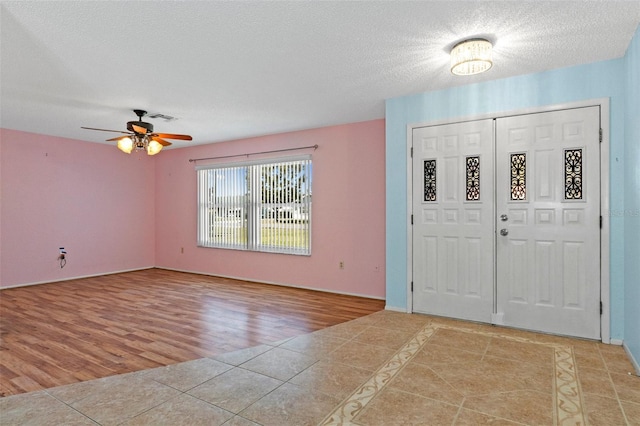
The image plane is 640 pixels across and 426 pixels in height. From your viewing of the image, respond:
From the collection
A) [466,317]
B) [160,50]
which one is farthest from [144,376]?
[466,317]

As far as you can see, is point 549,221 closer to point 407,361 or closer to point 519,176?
point 519,176

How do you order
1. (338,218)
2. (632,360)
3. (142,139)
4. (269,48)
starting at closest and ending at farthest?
1. (632,360)
2. (269,48)
3. (142,139)
4. (338,218)

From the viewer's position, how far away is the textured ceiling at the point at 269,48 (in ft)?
7.57

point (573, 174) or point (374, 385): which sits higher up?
point (573, 174)

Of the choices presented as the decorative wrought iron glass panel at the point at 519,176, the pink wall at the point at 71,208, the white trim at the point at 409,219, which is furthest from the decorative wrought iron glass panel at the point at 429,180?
the pink wall at the point at 71,208

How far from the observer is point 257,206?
20.0ft

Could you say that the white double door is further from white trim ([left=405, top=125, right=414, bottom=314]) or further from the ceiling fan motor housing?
the ceiling fan motor housing

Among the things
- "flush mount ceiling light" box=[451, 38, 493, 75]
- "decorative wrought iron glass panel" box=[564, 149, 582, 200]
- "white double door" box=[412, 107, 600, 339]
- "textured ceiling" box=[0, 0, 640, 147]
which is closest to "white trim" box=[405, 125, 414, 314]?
"white double door" box=[412, 107, 600, 339]

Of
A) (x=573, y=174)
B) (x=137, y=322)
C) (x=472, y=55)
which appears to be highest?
(x=472, y=55)

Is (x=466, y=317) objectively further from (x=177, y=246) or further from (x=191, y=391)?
(x=177, y=246)

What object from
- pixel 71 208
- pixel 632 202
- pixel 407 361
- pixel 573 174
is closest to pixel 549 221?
pixel 573 174

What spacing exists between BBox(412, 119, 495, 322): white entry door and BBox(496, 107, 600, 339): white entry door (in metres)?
0.12

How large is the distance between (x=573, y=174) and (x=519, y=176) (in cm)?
43

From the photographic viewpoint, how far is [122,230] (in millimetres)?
6961
